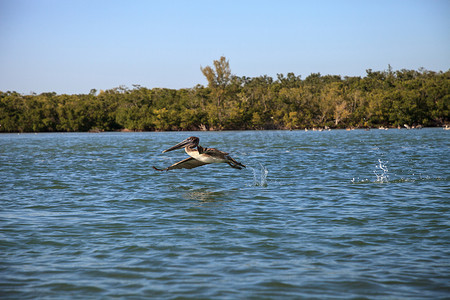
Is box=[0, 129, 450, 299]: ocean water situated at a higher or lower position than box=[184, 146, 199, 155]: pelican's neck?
lower

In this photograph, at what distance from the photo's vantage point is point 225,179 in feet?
82.2

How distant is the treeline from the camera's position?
467ft

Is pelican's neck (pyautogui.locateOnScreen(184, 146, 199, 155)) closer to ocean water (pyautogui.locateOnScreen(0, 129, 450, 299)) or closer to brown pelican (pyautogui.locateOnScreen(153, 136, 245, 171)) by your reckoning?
brown pelican (pyautogui.locateOnScreen(153, 136, 245, 171))

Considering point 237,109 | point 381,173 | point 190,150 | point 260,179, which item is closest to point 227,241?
point 190,150

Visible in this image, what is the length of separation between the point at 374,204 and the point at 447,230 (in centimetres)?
390

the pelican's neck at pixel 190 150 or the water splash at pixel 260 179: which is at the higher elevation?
the pelican's neck at pixel 190 150

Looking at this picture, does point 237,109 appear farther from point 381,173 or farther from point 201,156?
point 201,156

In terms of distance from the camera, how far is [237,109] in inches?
5714

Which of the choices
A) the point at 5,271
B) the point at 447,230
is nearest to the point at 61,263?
the point at 5,271

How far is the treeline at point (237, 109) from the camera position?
142 m

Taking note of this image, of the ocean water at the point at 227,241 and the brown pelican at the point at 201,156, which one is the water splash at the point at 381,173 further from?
the brown pelican at the point at 201,156

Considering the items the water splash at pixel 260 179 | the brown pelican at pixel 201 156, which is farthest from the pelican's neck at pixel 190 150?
the water splash at pixel 260 179

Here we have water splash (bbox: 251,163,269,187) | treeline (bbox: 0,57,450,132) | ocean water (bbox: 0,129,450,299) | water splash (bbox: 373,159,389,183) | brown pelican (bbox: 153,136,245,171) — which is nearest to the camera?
ocean water (bbox: 0,129,450,299)

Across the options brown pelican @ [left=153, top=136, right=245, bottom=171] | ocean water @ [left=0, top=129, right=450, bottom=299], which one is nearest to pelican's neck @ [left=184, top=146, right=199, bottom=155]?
brown pelican @ [left=153, top=136, right=245, bottom=171]
